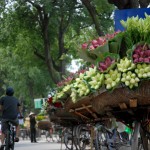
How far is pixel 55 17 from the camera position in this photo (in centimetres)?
2486

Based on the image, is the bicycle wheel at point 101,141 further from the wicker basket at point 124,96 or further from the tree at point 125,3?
the wicker basket at point 124,96

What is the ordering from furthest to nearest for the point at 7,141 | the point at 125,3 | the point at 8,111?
the point at 125,3
the point at 8,111
the point at 7,141

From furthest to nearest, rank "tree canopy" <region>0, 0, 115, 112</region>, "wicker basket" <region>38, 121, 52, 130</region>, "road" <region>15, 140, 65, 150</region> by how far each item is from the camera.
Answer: "wicker basket" <region>38, 121, 52, 130</region>, "tree canopy" <region>0, 0, 115, 112</region>, "road" <region>15, 140, 65, 150</region>

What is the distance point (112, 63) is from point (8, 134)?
7535 millimetres

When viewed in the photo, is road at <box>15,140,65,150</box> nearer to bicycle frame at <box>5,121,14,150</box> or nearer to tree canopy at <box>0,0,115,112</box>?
tree canopy at <box>0,0,115,112</box>

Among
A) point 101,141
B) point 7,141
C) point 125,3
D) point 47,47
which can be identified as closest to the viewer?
point 101,141

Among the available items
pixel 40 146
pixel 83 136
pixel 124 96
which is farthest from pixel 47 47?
pixel 124 96

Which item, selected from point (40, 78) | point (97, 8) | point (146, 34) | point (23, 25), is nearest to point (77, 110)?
point (146, 34)

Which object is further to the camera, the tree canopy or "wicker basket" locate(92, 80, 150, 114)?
the tree canopy

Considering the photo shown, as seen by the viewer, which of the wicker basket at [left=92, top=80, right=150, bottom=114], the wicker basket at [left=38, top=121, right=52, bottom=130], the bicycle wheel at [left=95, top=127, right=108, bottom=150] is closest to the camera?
the wicker basket at [left=92, top=80, right=150, bottom=114]

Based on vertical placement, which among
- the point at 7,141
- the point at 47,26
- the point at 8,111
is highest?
the point at 47,26

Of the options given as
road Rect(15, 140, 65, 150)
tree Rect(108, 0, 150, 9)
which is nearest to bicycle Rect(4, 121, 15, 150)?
tree Rect(108, 0, 150, 9)

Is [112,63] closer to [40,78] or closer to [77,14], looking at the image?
[77,14]

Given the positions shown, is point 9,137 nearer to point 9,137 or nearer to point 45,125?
point 9,137
